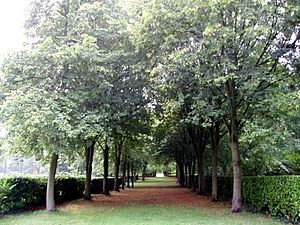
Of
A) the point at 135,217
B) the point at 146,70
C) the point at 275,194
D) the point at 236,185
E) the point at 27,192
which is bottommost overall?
the point at 135,217

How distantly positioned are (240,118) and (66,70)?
7838mm

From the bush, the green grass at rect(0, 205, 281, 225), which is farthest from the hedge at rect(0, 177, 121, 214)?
the green grass at rect(0, 205, 281, 225)

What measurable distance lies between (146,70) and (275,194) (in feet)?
22.2

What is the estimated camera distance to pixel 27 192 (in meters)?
13.5

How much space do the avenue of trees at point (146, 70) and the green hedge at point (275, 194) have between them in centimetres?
92

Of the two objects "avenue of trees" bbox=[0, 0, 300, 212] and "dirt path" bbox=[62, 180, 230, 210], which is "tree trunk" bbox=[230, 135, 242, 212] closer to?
"avenue of trees" bbox=[0, 0, 300, 212]

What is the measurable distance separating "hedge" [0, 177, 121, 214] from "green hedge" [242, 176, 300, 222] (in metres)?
9.50

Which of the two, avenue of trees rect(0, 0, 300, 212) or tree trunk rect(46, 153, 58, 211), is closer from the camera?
avenue of trees rect(0, 0, 300, 212)

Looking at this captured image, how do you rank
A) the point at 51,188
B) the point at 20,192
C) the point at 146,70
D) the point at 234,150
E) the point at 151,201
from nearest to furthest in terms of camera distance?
the point at 146,70 < the point at 20,192 < the point at 234,150 < the point at 51,188 < the point at 151,201

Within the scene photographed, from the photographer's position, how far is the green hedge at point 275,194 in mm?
9820

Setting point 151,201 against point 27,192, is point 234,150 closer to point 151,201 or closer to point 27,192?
point 151,201

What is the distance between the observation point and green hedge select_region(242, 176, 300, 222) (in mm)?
9820

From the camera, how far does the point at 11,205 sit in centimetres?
1222

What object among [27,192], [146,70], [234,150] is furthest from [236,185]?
[27,192]
